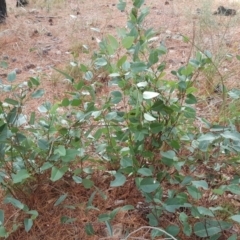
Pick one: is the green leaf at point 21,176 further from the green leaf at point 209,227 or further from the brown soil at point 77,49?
the green leaf at point 209,227

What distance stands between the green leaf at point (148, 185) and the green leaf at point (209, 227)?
173 millimetres

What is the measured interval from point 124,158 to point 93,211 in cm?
25

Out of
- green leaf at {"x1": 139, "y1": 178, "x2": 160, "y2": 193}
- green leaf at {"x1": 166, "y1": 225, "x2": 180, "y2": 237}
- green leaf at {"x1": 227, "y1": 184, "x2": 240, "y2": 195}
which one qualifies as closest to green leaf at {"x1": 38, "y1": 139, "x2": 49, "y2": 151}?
green leaf at {"x1": 139, "y1": 178, "x2": 160, "y2": 193}

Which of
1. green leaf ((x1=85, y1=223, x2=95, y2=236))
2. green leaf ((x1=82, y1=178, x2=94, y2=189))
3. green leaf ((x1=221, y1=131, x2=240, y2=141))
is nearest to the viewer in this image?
green leaf ((x1=221, y1=131, x2=240, y2=141))

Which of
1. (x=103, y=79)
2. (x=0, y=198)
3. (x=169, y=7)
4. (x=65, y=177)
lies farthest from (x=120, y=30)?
(x=169, y=7)

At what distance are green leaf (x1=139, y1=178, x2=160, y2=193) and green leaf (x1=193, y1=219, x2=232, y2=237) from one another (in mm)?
173

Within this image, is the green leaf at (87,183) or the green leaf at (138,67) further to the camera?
the green leaf at (87,183)

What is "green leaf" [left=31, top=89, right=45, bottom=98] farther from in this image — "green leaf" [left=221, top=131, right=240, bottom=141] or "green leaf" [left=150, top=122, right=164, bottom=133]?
"green leaf" [left=221, top=131, right=240, bottom=141]

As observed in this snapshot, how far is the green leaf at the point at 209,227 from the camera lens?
4.35 feet

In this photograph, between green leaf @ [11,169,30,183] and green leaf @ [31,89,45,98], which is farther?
green leaf @ [31,89,45,98]

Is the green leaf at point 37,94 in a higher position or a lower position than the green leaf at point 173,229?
higher

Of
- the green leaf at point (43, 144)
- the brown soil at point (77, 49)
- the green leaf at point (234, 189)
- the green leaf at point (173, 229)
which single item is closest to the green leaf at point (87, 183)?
the brown soil at point (77, 49)

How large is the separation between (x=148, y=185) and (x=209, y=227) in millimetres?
224

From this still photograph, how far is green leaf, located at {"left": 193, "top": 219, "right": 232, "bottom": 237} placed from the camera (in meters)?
1.33
